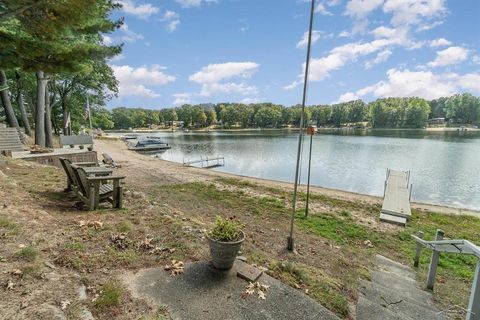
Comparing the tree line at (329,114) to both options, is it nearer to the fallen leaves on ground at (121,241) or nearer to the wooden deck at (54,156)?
the wooden deck at (54,156)

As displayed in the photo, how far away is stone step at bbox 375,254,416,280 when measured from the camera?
5.26 meters

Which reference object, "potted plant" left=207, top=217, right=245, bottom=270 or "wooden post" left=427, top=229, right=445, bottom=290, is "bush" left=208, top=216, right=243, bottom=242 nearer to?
"potted plant" left=207, top=217, right=245, bottom=270

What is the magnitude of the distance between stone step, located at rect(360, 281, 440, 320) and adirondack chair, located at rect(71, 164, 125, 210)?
15.9ft

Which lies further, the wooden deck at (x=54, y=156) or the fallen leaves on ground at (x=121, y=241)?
the wooden deck at (x=54, y=156)

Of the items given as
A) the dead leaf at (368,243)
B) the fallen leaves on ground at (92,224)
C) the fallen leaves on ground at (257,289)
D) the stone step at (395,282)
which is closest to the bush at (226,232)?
the fallen leaves on ground at (257,289)

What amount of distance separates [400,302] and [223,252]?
8.44 feet

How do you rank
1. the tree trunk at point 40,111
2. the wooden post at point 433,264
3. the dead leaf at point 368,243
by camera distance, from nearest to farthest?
the wooden post at point 433,264 → the dead leaf at point 368,243 → the tree trunk at point 40,111

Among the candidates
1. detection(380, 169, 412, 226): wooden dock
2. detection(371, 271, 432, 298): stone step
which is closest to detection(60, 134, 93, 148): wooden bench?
detection(380, 169, 412, 226): wooden dock

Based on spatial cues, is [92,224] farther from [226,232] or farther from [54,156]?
[54,156]

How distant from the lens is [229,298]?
2.96m

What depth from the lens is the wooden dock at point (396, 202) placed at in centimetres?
1016

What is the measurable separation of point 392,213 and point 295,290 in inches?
358

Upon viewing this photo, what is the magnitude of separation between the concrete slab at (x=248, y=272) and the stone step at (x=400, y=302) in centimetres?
165

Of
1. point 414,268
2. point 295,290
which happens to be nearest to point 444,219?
point 414,268
